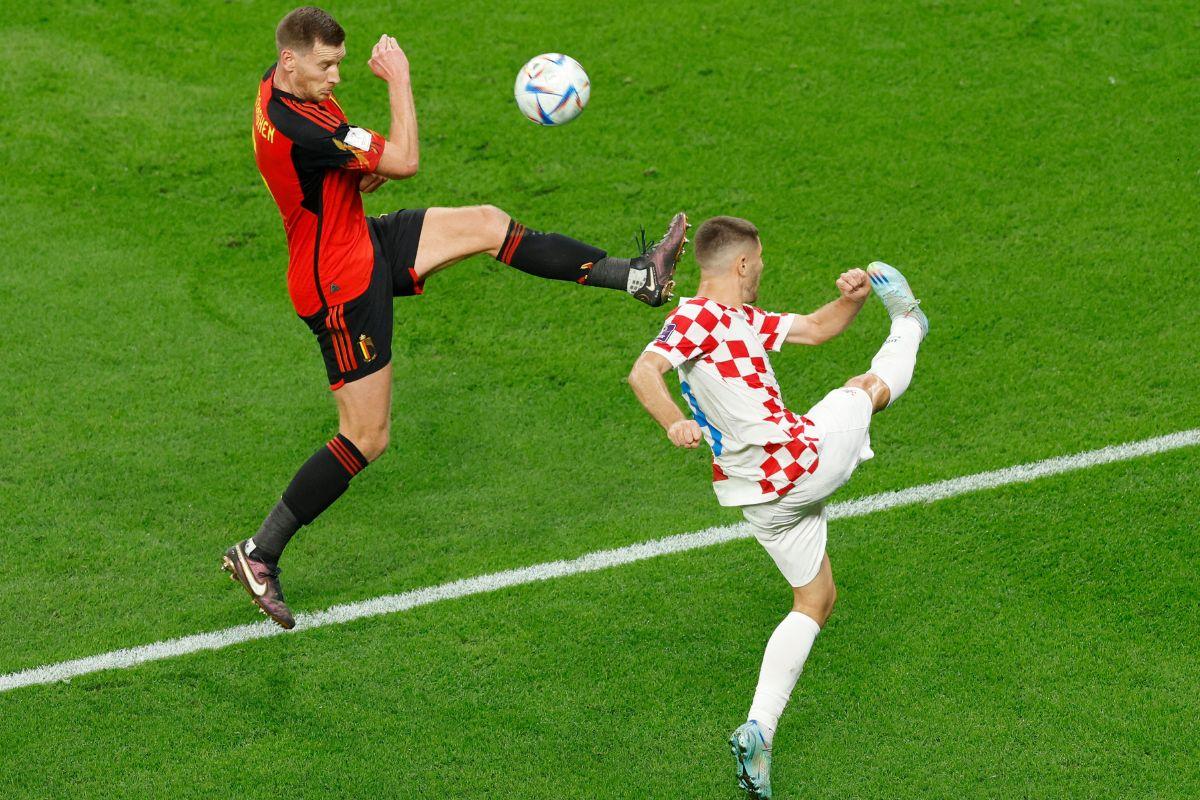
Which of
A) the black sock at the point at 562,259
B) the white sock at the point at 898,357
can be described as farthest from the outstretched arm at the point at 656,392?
the black sock at the point at 562,259

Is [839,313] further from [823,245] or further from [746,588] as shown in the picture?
[823,245]

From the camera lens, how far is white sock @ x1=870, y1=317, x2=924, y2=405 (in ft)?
17.4

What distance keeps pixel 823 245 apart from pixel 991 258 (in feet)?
3.18

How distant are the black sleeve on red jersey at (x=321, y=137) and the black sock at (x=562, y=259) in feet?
2.49

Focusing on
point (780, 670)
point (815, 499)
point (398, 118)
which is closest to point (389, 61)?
point (398, 118)

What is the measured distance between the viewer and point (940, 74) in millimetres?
9922

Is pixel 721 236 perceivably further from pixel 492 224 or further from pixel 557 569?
pixel 557 569

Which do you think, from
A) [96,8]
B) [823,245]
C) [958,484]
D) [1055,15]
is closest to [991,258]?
[823,245]

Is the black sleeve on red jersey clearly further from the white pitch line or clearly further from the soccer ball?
the white pitch line

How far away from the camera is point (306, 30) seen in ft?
18.3

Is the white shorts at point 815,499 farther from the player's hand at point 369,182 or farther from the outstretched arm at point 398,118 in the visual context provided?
the player's hand at point 369,182

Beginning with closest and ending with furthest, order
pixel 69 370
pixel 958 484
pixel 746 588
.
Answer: pixel 746 588
pixel 958 484
pixel 69 370

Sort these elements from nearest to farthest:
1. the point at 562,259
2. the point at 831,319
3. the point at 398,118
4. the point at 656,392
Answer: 1. the point at 656,392
2. the point at 831,319
3. the point at 398,118
4. the point at 562,259

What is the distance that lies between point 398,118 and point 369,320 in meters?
0.84
